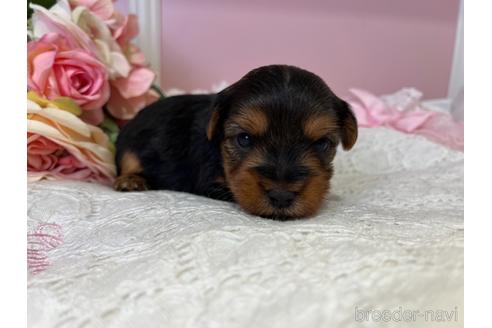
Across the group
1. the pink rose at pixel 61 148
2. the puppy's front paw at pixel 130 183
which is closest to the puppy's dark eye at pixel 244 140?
the puppy's front paw at pixel 130 183

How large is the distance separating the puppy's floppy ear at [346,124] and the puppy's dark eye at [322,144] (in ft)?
0.39

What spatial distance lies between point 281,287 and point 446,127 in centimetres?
239

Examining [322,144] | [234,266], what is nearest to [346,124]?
[322,144]

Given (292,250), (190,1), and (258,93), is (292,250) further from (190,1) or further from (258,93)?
(190,1)

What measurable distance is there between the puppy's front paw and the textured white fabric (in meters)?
0.42

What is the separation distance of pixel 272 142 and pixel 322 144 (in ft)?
0.71

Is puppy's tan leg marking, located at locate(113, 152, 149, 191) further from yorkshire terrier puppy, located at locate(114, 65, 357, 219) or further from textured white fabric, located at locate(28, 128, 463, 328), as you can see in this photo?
textured white fabric, located at locate(28, 128, 463, 328)

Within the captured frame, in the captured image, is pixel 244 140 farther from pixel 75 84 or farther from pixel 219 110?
pixel 75 84

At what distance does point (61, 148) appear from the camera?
217 cm

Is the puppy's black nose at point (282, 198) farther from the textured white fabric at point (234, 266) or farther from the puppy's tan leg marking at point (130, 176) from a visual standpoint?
the puppy's tan leg marking at point (130, 176)

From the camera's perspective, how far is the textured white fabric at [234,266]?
1010 mm

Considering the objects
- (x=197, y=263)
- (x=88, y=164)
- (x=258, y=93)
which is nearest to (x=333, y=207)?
(x=258, y=93)

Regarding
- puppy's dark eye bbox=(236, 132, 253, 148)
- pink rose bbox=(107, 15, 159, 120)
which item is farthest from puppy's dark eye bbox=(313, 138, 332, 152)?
pink rose bbox=(107, 15, 159, 120)

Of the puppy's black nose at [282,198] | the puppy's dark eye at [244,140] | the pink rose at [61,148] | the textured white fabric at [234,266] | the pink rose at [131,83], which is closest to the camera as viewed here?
the textured white fabric at [234,266]
